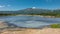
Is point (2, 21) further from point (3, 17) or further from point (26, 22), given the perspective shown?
point (26, 22)

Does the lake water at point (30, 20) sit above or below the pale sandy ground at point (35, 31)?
above

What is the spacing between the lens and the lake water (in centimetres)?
196

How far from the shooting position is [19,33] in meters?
1.88

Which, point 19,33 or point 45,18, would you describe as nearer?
point 19,33

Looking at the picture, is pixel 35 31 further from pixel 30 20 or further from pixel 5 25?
pixel 5 25

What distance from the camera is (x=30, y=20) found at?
1.98 m

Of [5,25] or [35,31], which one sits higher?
[5,25]

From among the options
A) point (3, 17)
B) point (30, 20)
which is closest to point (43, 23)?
point (30, 20)

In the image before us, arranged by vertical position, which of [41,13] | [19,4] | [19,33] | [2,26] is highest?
[19,4]

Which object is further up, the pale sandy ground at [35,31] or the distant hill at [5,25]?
the distant hill at [5,25]

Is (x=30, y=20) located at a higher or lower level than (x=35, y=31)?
higher

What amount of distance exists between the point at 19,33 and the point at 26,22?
223 millimetres

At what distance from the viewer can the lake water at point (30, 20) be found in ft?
6.42

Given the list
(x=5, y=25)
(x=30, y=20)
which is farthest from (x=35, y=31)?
(x=5, y=25)
